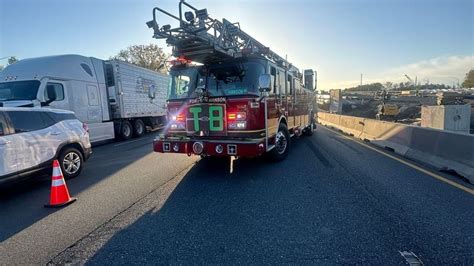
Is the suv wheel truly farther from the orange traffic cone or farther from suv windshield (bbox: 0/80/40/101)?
suv windshield (bbox: 0/80/40/101)

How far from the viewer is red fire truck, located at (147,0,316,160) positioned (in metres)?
6.08

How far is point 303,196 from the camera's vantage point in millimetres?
4984

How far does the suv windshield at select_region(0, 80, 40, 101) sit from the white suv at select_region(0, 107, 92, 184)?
13.5 ft

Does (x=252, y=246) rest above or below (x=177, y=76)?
below

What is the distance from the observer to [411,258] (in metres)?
2.99

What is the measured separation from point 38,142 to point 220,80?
13.2ft

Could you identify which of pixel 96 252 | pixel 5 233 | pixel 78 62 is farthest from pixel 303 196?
pixel 78 62

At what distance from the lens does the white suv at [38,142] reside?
5.44 m

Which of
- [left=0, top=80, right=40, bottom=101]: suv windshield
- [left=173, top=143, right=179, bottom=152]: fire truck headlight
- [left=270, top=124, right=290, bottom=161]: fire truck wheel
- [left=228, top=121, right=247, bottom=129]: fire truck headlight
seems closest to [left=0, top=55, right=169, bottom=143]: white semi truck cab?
[left=0, top=80, right=40, bottom=101]: suv windshield

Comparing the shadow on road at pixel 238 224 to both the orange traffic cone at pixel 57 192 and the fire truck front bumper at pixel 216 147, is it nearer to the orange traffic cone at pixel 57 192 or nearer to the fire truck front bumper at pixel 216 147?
the fire truck front bumper at pixel 216 147

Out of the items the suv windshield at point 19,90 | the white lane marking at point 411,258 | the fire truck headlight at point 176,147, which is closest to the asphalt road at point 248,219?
the white lane marking at point 411,258

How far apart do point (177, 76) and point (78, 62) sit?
7378 millimetres

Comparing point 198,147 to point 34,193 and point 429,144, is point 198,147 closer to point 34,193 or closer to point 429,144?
point 34,193

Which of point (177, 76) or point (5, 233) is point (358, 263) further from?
point (177, 76)
